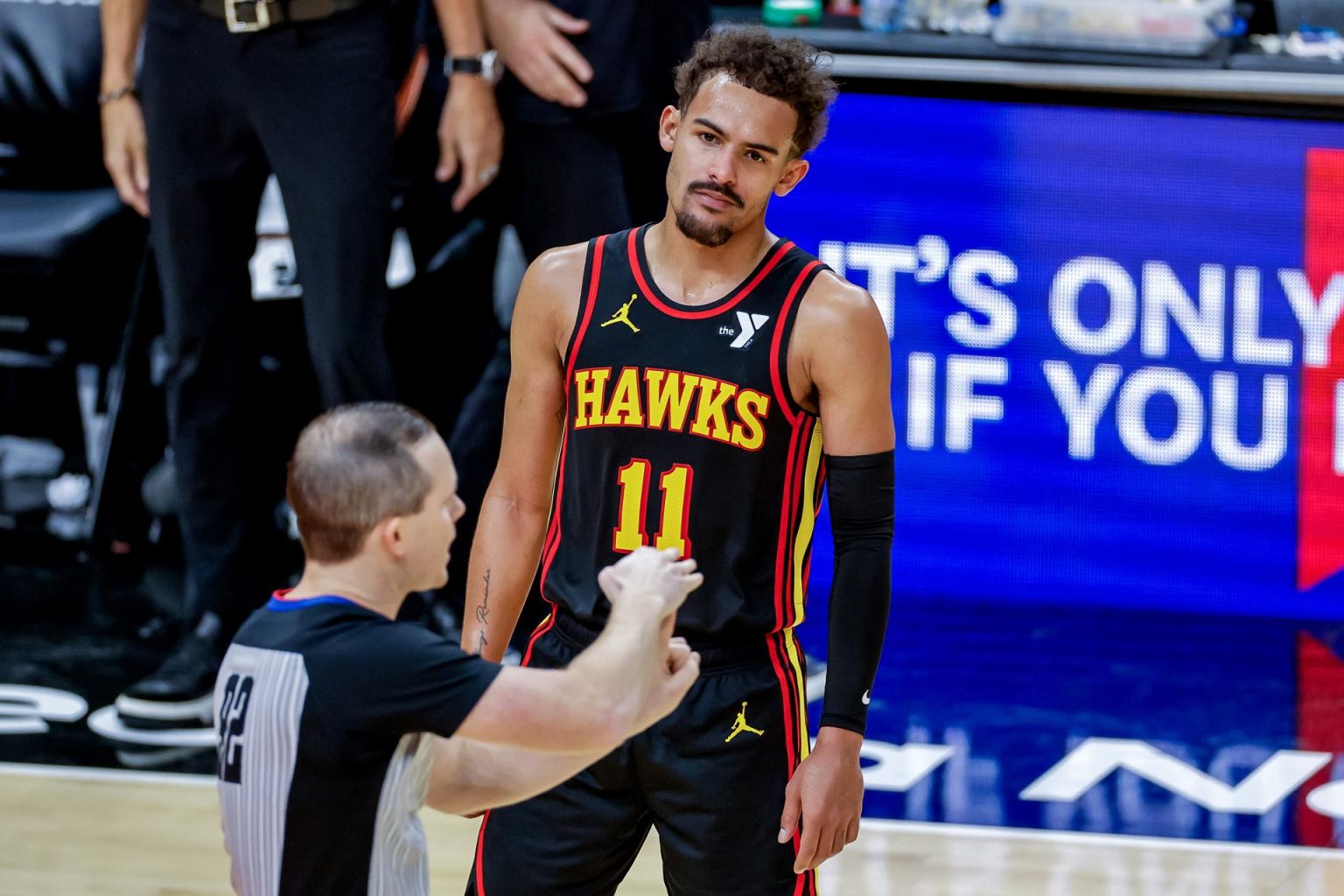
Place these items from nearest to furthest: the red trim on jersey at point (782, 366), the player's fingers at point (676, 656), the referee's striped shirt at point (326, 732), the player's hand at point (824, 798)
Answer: the referee's striped shirt at point (326, 732), the player's fingers at point (676, 656), the player's hand at point (824, 798), the red trim on jersey at point (782, 366)

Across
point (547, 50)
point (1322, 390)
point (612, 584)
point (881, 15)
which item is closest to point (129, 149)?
point (547, 50)

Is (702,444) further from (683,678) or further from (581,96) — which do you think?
→ (581,96)

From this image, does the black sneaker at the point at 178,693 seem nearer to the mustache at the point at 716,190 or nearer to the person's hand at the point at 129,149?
the person's hand at the point at 129,149

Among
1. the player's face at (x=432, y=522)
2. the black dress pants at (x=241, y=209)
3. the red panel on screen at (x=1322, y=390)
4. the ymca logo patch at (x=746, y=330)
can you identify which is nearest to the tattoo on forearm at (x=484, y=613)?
the ymca logo patch at (x=746, y=330)

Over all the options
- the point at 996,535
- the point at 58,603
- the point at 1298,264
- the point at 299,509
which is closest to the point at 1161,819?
the point at 996,535

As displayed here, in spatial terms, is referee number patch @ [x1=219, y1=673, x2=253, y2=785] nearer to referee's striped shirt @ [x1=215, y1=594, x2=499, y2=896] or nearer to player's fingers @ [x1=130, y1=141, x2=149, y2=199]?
referee's striped shirt @ [x1=215, y1=594, x2=499, y2=896]

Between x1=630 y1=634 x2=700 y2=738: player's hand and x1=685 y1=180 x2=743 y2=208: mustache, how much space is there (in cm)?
85

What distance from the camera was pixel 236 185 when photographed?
5.54 metres

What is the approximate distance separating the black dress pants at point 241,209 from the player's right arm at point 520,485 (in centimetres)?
239

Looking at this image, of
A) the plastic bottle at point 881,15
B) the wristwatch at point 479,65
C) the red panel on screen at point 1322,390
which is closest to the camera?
the wristwatch at point 479,65

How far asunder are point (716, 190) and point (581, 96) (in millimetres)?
2706

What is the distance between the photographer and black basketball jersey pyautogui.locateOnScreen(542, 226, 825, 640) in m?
3.00

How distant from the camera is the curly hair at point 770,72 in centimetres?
306

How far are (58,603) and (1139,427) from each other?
3652 mm
